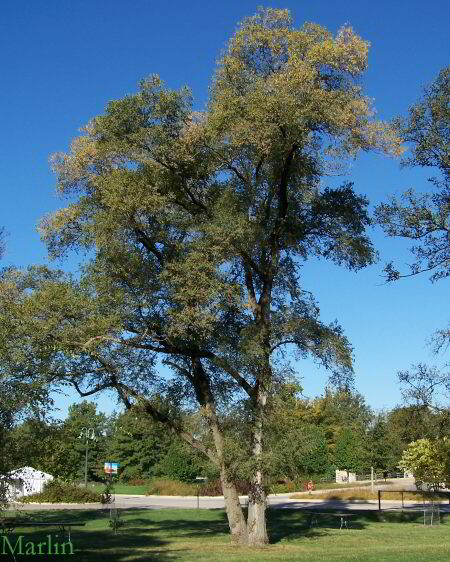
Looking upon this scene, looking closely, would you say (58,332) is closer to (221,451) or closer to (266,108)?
(221,451)

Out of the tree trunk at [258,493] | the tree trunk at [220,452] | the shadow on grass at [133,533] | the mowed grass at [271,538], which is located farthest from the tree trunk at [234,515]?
the shadow on grass at [133,533]

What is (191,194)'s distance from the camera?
19922 millimetres

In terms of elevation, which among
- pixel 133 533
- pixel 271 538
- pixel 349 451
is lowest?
pixel 133 533

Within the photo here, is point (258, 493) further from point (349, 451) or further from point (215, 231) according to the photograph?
point (349, 451)

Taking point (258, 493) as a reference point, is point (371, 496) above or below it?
below

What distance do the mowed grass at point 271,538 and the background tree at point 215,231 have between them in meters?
2.00

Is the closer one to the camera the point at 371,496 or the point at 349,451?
the point at 371,496

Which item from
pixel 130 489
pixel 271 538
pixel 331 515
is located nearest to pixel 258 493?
pixel 271 538

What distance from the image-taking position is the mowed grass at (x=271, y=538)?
1600cm

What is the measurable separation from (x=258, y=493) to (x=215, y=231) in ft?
22.7

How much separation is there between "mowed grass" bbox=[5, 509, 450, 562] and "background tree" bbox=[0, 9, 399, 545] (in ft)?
6.55

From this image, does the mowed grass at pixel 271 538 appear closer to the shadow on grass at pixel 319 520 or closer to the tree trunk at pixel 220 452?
the shadow on grass at pixel 319 520

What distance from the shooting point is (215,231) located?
58.0ft

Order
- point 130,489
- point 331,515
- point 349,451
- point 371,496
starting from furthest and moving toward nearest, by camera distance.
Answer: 1. point 130,489
2. point 349,451
3. point 371,496
4. point 331,515
